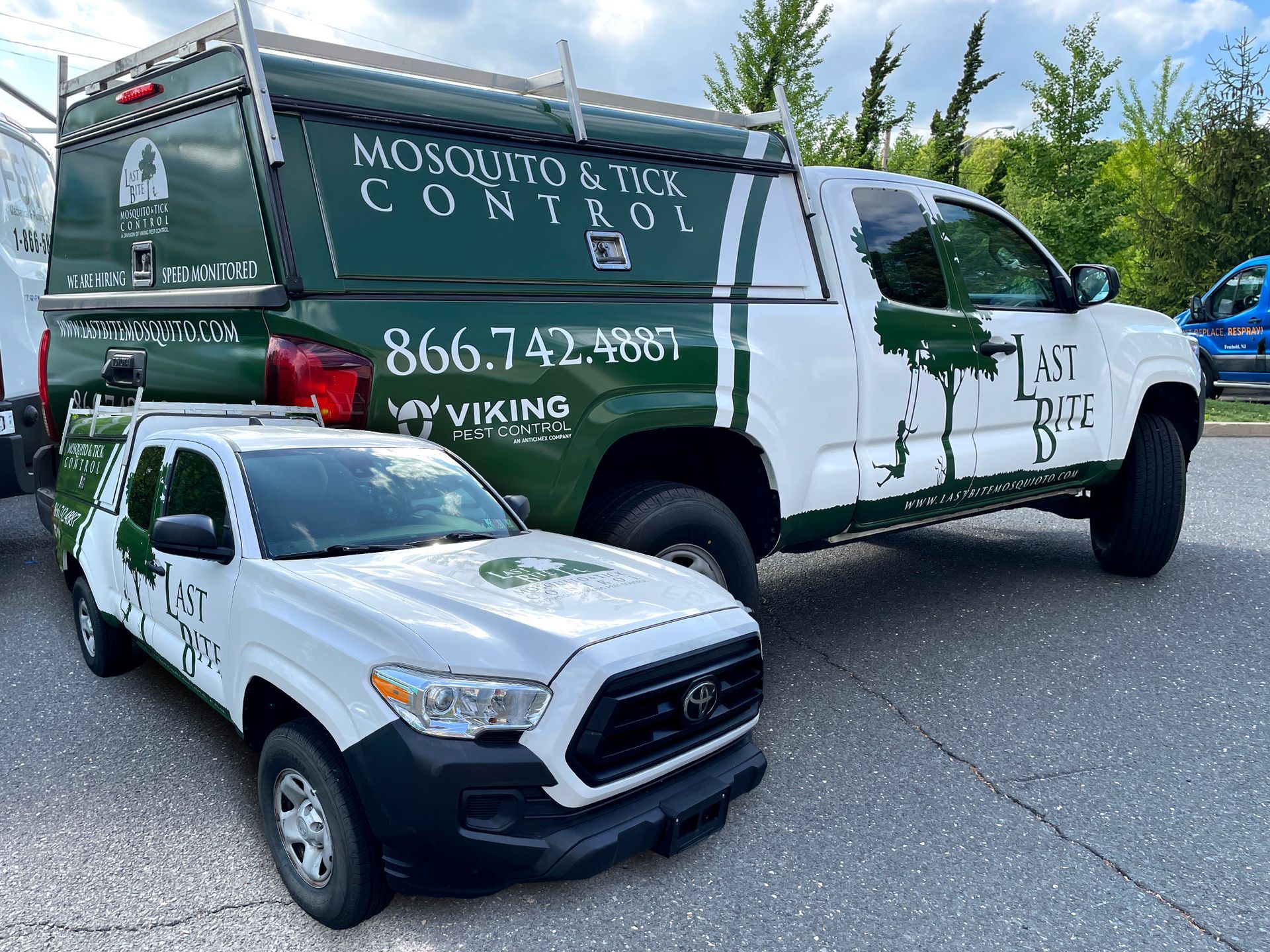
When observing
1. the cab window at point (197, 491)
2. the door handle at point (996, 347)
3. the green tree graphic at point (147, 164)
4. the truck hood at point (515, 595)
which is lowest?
the truck hood at point (515, 595)

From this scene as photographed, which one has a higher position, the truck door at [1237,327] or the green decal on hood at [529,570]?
the truck door at [1237,327]

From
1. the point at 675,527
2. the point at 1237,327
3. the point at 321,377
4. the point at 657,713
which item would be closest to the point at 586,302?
the point at 675,527

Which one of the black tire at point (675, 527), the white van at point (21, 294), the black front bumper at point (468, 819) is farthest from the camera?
the white van at point (21, 294)

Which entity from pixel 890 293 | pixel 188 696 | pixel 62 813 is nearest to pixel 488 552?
pixel 62 813

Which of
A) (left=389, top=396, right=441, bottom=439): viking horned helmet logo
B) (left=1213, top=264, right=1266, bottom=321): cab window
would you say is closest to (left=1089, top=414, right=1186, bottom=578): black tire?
(left=389, top=396, right=441, bottom=439): viking horned helmet logo

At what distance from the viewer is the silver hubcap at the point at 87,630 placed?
14.8 ft

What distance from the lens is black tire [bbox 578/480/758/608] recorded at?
13.1 ft

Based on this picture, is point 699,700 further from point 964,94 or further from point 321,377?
point 964,94

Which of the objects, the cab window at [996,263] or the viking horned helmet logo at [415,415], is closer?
the viking horned helmet logo at [415,415]

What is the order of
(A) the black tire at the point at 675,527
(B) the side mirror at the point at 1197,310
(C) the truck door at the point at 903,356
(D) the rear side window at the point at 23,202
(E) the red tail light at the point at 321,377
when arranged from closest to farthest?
(E) the red tail light at the point at 321,377, (A) the black tire at the point at 675,527, (C) the truck door at the point at 903,356, (D) the rear side window at the point at 23,202, (B) the side mirror at the point at 1197,310

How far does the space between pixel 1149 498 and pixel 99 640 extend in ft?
19.3

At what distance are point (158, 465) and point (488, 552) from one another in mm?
1487

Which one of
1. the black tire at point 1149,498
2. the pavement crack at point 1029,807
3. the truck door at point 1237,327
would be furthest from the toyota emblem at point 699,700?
the truck door at point 1237,327

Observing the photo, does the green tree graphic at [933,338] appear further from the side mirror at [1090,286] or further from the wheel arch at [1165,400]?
the wheel arch at [1165,400]
